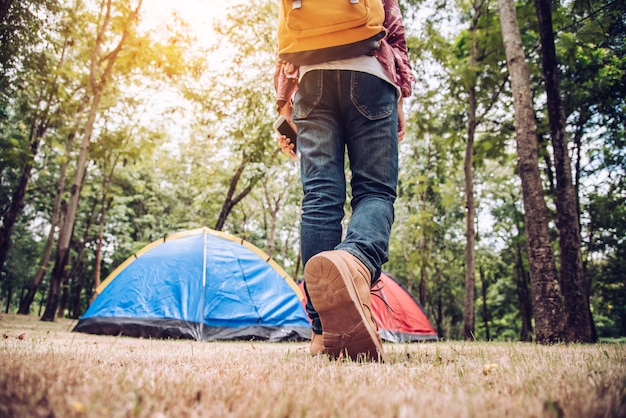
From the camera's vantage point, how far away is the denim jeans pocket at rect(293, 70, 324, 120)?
Result: 1.74 metres

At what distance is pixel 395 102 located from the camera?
1.79m

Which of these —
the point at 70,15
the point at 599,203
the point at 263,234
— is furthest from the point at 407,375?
the point at 263,234

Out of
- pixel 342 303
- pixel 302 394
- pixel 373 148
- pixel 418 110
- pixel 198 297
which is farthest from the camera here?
pixel 418 110

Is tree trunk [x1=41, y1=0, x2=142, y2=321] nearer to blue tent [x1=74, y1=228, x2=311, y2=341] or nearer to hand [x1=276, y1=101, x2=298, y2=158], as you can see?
blue tent [x1=74, y1=228, x2=311, y2=341]

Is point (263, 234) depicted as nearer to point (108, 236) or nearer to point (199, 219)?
point (199, 219)

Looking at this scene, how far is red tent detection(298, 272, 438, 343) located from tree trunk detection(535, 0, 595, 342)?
8.68ft

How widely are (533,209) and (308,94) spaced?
2462mm

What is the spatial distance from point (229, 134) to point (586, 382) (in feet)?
28.6

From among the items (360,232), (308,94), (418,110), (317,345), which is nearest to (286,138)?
(308,94)

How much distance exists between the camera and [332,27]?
1.60 metres

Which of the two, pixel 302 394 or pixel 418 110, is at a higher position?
pixel 418 110

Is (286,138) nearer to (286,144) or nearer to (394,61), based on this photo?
(286,144)

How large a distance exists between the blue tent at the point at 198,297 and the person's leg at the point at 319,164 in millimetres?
2818

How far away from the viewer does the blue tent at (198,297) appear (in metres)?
4.20
